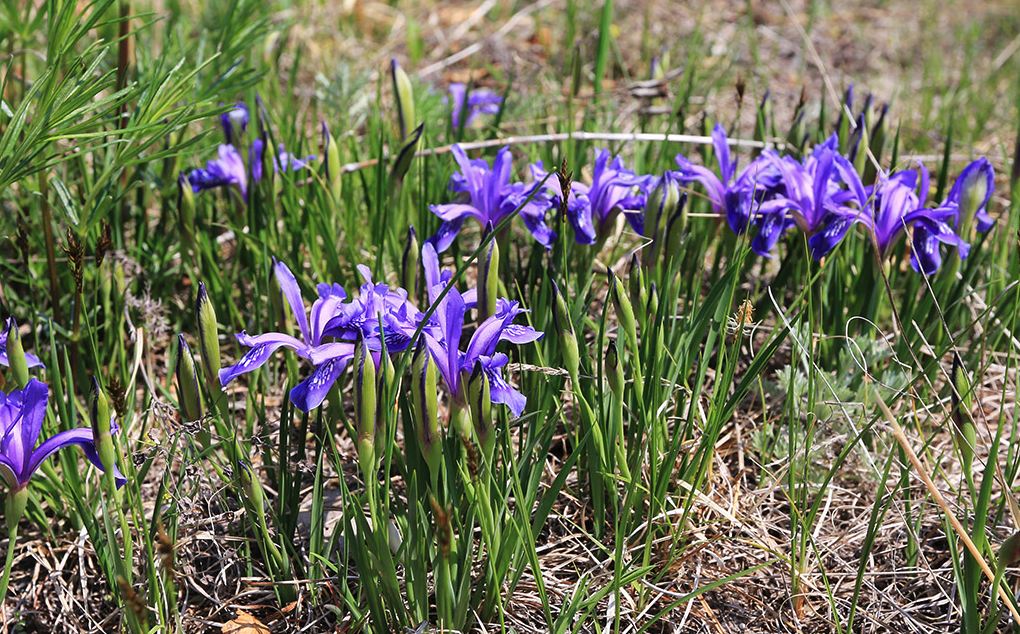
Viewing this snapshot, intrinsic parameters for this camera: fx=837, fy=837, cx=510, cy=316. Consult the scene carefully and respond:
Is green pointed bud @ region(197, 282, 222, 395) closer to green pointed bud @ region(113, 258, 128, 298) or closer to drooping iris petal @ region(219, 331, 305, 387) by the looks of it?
drooping iris petal @ region(219, 331, 305, 387)

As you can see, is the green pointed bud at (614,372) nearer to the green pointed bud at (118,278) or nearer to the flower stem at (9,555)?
the flower stem at (9,555)

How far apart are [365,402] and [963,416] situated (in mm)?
1216

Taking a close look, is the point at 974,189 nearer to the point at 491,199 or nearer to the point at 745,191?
the point at 745,191

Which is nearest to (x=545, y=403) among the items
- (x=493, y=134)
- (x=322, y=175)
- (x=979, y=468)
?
(x=979, y=468)

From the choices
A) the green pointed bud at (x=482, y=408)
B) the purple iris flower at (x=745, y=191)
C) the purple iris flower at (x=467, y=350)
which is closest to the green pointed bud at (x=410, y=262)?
the purple iris flower at (x=467, y=350)

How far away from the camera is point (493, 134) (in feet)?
11.2

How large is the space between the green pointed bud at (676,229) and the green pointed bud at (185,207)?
1277 mm

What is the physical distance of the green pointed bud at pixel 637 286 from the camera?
1790mm

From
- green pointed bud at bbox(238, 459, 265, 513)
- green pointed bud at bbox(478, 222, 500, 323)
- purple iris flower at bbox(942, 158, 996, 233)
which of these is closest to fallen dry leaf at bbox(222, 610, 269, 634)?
→ green pointed bud at bbox(238, 459, 265, 513)

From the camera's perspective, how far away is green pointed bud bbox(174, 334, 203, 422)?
1575 millimetres

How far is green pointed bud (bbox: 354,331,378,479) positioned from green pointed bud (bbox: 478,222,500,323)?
15.4 inches

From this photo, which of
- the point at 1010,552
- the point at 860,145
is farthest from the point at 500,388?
the point at 860,145

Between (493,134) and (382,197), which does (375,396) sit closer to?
(382,197)

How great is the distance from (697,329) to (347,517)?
0.86 m
